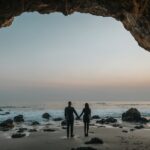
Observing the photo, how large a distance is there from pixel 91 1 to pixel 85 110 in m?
6.78

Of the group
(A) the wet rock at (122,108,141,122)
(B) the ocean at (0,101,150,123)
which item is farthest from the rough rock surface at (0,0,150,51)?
(B) the ocean at (0,101,150,123)

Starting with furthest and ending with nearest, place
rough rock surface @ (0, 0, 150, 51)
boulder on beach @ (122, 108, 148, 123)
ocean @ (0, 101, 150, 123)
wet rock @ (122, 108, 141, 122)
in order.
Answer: ocean @ (0, 101, 150, 123) → wet rock @ (122, 108, 141, 122) → boulder on beach @ (122, 108, 148, 123) → rough rock surface @ (0, 0, 150, 51)

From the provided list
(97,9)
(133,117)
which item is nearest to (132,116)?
(133,117)

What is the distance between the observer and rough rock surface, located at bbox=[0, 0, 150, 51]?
20.5 meters

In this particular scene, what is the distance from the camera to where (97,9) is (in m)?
24.2

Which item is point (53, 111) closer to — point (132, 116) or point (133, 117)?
point (132, 116)

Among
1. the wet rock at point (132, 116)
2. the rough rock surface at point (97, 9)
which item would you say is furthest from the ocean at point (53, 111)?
the rough rock surface at point (97, 9)

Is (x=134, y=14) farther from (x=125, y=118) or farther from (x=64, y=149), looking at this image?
(x=125, y=118)

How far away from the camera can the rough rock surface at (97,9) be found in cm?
2054

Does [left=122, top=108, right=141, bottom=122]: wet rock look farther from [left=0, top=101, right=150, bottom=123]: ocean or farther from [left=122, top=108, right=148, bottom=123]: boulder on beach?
[left=0, top=101, right=150, bottom=123]: ocean

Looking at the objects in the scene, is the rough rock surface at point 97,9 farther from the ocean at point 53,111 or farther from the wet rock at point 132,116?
the ocean at point 53,111

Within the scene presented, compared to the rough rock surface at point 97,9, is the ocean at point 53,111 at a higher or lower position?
lower

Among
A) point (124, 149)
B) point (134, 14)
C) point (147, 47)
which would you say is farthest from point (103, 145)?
point (147, 47)

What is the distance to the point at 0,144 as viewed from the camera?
20188mm
